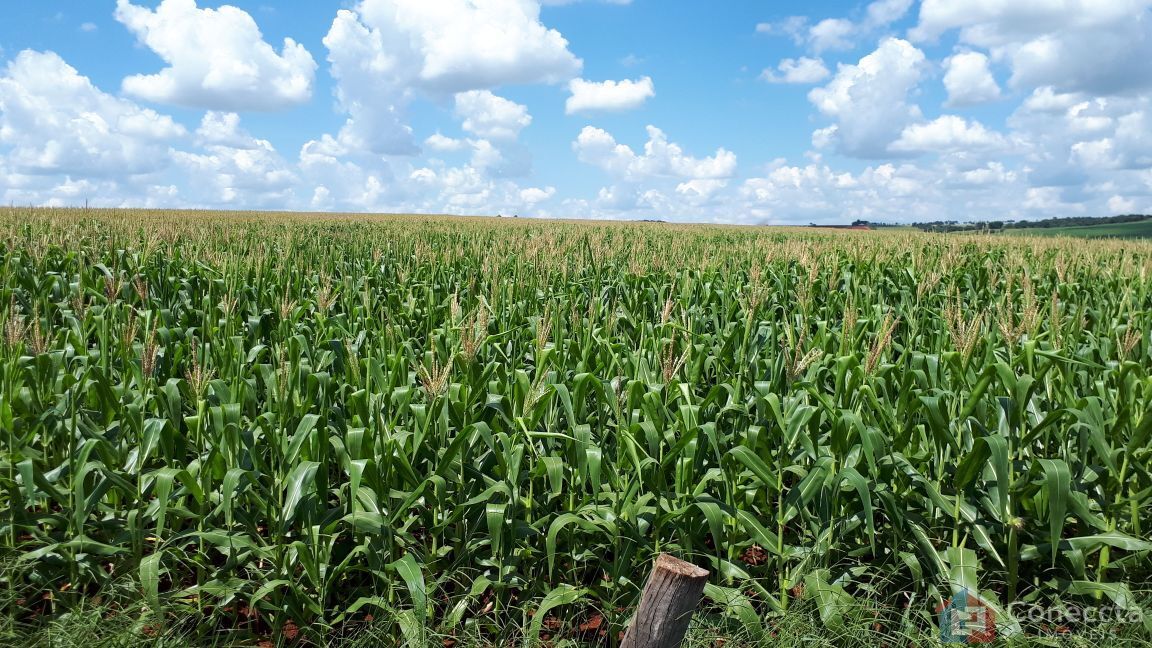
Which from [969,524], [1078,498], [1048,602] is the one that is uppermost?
[1078,498]

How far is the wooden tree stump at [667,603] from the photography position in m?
2.20

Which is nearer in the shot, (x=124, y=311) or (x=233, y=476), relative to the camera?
(x=233, y=476)

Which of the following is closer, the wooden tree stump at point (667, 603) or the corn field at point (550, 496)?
the wooden tree stump at point (667, 603)

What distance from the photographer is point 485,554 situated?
347cm

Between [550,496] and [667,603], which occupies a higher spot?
[667,603]

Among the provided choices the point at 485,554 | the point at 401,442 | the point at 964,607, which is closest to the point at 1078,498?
the point at 964,607

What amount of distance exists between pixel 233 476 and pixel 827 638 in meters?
2.68

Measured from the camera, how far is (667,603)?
2.23 m

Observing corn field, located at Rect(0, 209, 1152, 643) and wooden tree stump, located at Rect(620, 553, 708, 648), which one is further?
corn field, located at Rect(0, 209, 1152, 643)

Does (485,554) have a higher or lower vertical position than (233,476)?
lower

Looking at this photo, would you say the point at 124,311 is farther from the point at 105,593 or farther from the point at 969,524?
the point at 969,524

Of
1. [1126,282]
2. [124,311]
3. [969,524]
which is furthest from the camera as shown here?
[1126,282]

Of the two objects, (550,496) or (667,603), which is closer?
(667,603)

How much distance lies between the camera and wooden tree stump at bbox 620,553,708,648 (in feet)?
7.22
